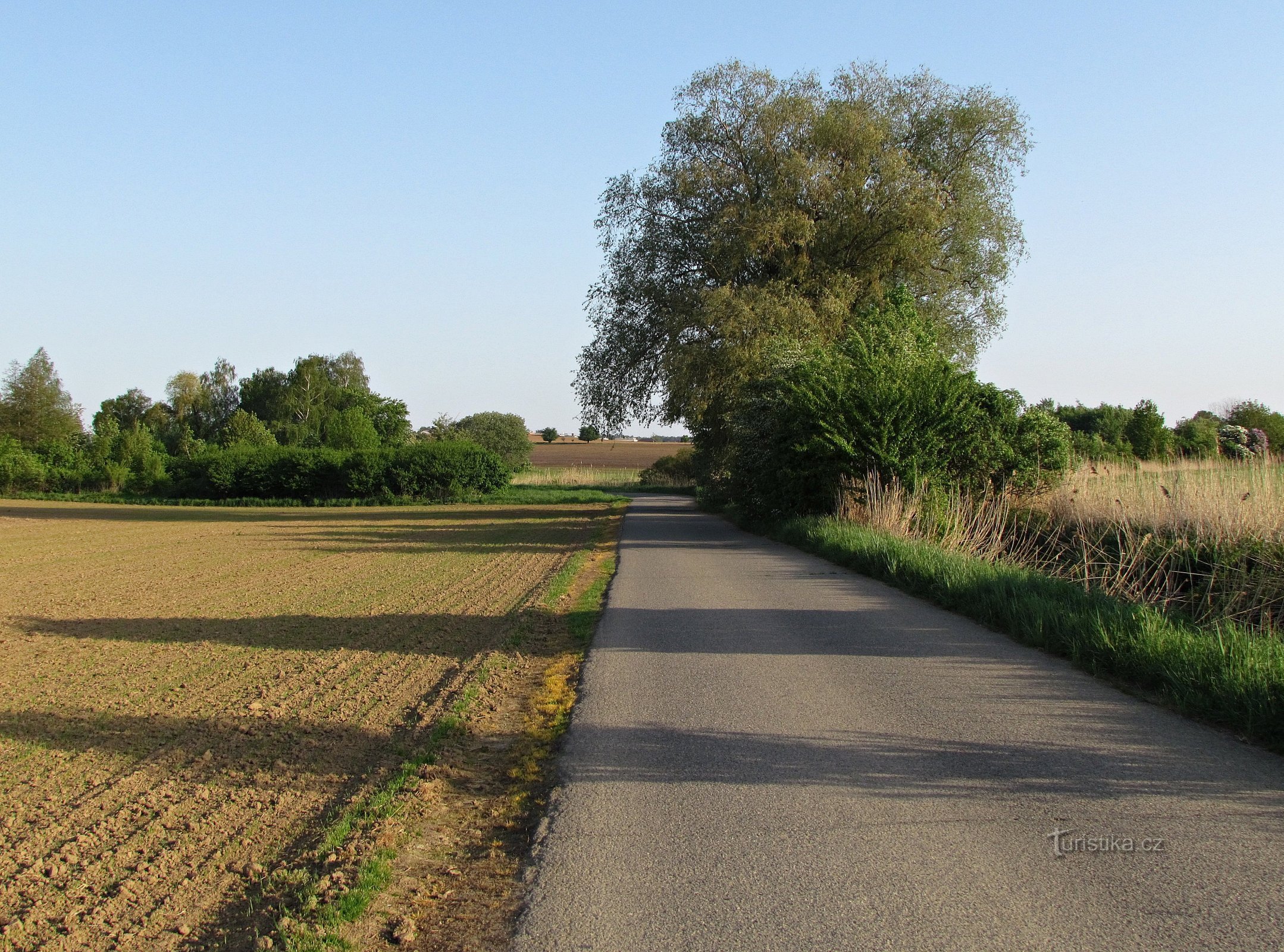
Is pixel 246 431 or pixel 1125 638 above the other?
pixel 246 431

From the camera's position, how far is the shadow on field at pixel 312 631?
32.2 feet

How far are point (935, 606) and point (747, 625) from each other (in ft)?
7.96

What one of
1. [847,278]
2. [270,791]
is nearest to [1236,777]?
[270,791]

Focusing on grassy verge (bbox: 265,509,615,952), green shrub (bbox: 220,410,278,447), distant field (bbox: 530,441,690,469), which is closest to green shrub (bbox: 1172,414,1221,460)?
grassy verge (bbox: 265,509,615,952)

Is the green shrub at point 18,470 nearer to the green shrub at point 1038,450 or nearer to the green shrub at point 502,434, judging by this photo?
the green shrub at point 502,434

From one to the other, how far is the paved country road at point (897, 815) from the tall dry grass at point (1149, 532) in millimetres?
3447

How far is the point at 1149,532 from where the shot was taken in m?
12.7

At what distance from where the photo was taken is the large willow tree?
93.7 feet

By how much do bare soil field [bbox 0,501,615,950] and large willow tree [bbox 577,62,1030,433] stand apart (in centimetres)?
1571

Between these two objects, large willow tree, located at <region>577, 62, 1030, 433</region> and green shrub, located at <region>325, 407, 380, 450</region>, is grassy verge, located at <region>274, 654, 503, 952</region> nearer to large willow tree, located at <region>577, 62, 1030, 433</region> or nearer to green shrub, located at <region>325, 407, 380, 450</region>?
large willow tree, located at <region>577, 62, 1030, 433</region>

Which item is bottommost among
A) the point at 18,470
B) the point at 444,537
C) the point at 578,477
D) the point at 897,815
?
the point at 444,537

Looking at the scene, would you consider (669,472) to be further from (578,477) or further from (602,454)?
(602,454)

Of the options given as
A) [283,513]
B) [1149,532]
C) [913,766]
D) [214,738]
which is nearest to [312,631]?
[214,738]

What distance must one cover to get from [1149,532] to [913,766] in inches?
371
